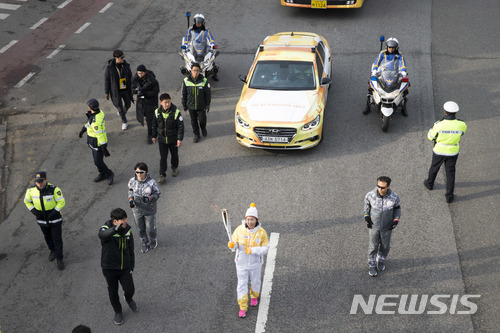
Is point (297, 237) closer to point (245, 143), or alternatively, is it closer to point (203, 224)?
point (203, 224)

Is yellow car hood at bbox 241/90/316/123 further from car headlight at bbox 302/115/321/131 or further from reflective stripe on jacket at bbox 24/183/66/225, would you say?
reflective stripe on jacket at bbox 24/183/66/225

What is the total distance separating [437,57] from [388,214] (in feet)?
31.7

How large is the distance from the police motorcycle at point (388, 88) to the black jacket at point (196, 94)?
3.92 metres

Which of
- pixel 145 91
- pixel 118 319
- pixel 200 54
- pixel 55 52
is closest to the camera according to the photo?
pixel 118 319

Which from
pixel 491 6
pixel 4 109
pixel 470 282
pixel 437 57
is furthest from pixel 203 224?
pixel 491 6

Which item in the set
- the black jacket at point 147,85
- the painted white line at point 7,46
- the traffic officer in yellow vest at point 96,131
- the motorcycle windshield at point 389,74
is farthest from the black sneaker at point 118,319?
the painted white line at point 7,46

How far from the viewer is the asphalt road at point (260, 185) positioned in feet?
29.7

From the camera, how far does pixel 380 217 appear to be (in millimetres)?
9055

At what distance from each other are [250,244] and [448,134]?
473 centimetres

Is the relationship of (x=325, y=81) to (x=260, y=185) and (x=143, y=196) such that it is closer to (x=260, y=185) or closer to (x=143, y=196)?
(x=260, y=185)

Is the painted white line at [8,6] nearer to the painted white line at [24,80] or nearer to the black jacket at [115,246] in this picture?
the painted white line at [24,80]

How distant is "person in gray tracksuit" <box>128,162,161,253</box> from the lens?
961cm

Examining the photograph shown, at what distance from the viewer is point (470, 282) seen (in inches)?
369

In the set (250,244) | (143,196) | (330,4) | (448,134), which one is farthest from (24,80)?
(448,134)
